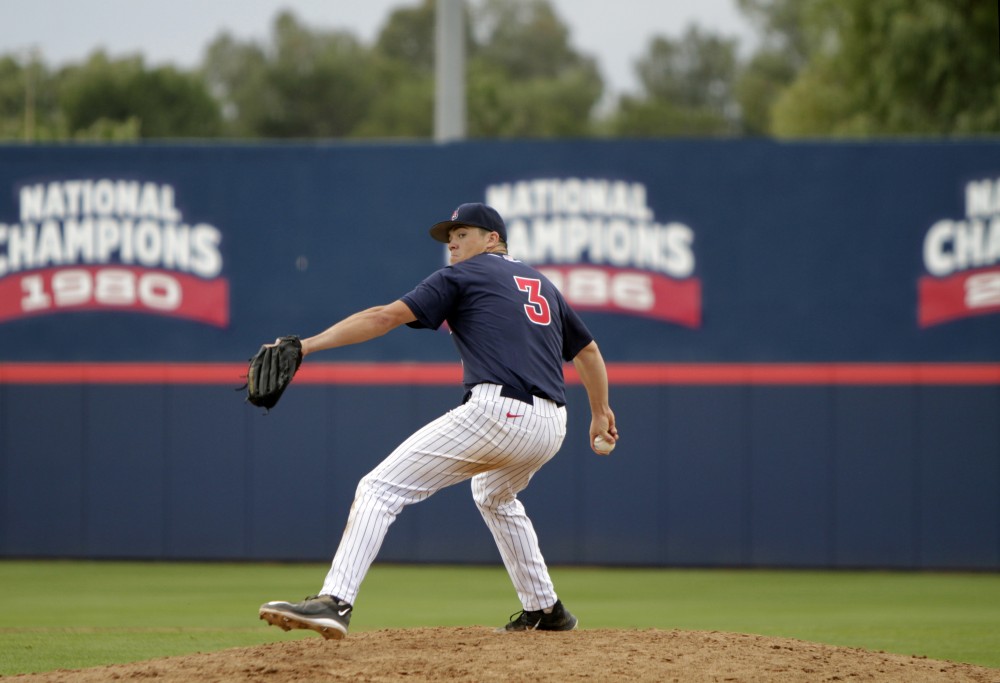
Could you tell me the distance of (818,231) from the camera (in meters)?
11.2

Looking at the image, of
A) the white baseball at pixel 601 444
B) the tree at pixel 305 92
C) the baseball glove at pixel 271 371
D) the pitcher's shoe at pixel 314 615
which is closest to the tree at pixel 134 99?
the tree at pixel 305 92

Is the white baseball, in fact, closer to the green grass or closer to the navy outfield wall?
the green grass

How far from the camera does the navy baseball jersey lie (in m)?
5.60

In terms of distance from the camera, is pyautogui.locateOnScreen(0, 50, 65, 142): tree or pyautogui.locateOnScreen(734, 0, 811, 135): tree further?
pyautogui.locateOnScreen(734, 0, 811, 135): tree

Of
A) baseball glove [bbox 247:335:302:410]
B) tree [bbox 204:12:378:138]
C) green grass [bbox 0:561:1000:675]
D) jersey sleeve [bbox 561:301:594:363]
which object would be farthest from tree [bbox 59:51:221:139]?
baseball glove [bbox 247:335:302:410]

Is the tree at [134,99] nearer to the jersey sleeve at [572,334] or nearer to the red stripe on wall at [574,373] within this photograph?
the red stripe on wall at [574,373]

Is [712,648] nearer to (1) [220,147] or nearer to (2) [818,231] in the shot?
(2) [818,231]

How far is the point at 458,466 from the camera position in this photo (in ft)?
18.2

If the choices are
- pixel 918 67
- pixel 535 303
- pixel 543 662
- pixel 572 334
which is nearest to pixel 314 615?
pixel 543 662

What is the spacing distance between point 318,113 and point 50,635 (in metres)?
60.1

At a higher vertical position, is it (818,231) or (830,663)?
(818,231)

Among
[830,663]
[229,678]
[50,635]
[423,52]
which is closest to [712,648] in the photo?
[830,663]

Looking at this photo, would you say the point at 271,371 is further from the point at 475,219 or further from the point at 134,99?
the point at 134,99

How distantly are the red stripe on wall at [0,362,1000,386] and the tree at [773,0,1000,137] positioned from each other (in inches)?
701
